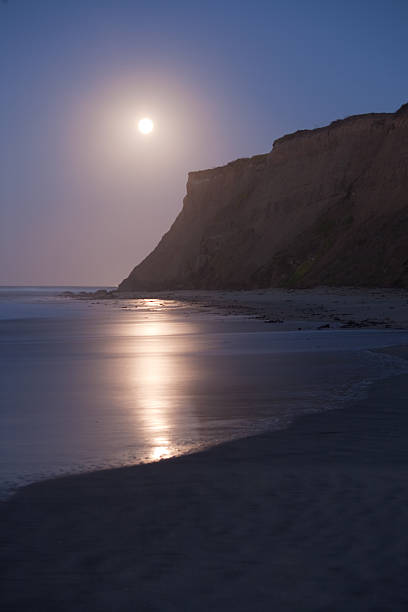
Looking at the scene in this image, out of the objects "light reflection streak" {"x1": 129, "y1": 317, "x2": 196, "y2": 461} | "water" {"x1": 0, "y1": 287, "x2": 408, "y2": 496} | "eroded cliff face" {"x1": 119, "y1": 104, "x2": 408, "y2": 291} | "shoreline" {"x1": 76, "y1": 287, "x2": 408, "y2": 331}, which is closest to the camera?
"water" {"x1": 0, "y1": 287, "x2": 408, "y2": 496}

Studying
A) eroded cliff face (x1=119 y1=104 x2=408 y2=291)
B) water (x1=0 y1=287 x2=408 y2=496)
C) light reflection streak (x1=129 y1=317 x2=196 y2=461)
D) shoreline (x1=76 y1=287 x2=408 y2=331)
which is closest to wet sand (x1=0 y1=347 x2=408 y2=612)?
water (x1=0 y1=287 x2=408 y2=496)

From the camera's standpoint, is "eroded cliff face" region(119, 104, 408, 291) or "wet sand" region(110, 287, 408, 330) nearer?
"wet sand" region(110, 287, 408, 330)

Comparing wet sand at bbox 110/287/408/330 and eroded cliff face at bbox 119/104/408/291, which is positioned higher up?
eroded cliff face at bbox 119/104/408/291

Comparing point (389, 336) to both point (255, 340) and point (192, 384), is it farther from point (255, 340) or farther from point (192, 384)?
point (192, 384)

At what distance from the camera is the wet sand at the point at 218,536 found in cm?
300

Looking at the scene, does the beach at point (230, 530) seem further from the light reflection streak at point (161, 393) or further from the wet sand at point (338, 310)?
the wet sand at point (338, 310)

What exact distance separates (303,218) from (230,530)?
6493 cm

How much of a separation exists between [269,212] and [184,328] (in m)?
52.5

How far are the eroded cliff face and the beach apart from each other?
39.9m

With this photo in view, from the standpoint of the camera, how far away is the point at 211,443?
586 cm

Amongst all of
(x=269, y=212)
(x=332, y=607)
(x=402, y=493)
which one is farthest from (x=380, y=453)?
(x=269, y=212)

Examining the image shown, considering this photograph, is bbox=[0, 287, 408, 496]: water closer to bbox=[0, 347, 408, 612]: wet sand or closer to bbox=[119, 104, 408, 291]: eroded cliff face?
bbox=[0, 347, 408, 612]: wet sand

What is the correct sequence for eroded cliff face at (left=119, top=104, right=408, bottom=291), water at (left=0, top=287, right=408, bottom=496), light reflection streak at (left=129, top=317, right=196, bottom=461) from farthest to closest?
eroded cliff face at (left=119, top=104, right=408, bottom=291)
light reflection streak at (left=129, top=317, right=196, bottom=461)
water at (left=0, top=287, right=408, bottom=496)

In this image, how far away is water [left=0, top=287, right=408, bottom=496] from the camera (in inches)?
225
